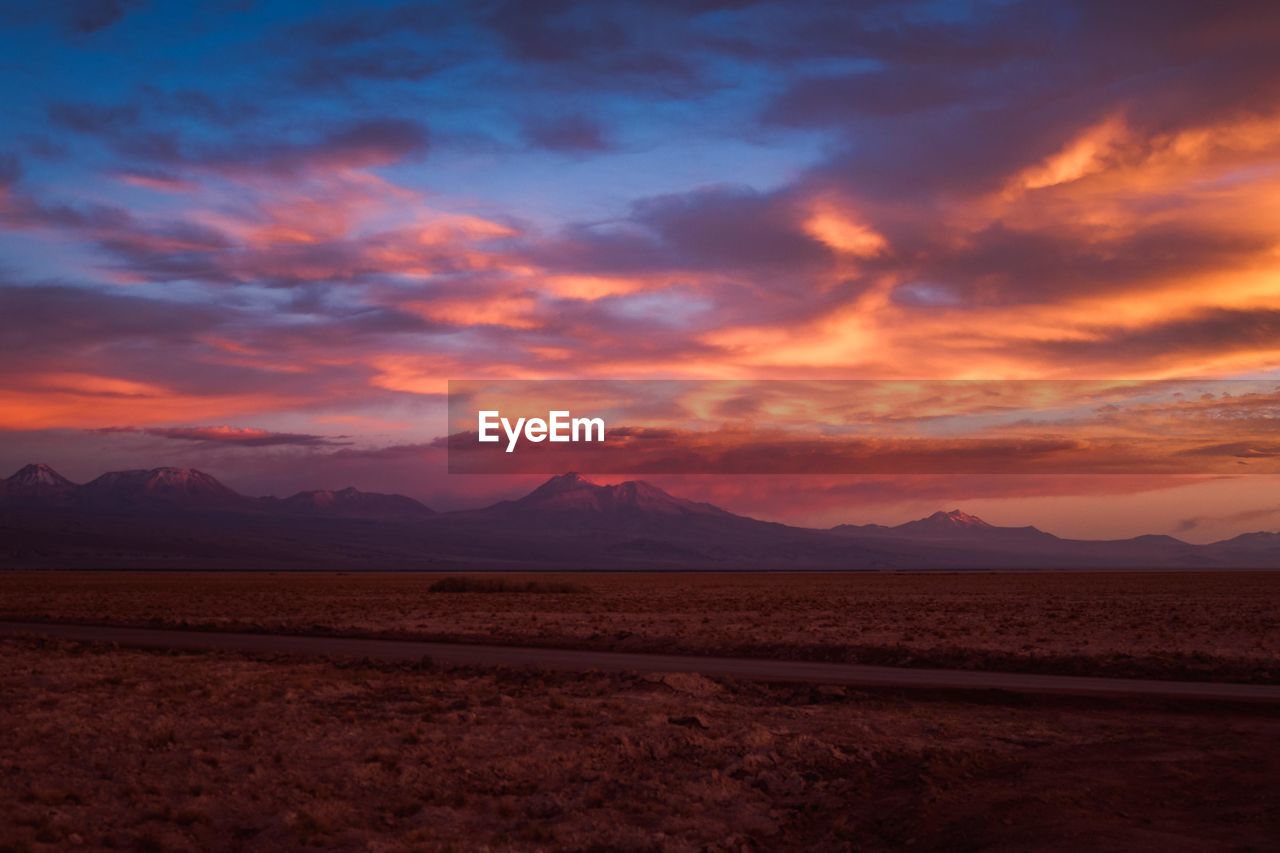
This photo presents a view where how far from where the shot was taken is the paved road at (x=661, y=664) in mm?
24453

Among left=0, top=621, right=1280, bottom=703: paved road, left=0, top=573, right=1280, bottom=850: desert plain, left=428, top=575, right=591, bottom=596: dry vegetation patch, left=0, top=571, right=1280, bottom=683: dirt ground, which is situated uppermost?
left=0, top=573, right=1280, bottom=850: desert plain

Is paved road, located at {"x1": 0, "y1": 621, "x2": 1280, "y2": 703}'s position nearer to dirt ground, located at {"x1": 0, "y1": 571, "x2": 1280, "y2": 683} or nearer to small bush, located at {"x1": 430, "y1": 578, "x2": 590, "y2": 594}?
dirt ground, located at {"x1": 0, "y1": 571, "x2": 1280, "y2": 683}

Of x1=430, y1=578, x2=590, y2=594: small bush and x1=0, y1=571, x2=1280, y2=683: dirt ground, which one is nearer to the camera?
x1=0, y1=571, x2=1280, y2=683: dirt ground

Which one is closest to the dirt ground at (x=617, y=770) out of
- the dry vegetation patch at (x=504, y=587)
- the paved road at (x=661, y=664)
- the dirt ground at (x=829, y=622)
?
the paved road at (x=661, y=664)

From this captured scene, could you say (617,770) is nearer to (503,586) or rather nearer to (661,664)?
(661,664)

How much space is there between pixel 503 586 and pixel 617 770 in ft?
257

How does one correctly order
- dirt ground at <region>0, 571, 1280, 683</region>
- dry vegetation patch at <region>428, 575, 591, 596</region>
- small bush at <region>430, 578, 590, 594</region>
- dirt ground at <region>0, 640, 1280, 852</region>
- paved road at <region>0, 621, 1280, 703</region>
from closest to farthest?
dirt ground at <region>0, 640, 1280, 852</region>, paved road at <region>0, 621, 1280, 703</region>, dirt ground at <region>0, 571, 1280, 683</region>, dry vegetation patch at <region>428, 575, 591, 596</region>, small bush at <region>430, 578, 590, 594</region>

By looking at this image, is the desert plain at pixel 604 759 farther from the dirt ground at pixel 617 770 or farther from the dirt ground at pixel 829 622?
the dirt ground at pixel 829 622

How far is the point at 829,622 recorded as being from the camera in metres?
49.1

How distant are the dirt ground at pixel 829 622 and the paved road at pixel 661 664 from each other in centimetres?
235

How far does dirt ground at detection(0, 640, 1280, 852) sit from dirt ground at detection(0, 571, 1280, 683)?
9667 mm

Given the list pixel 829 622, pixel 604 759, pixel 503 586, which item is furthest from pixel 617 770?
pixel 503 586

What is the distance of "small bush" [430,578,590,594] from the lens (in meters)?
92.2

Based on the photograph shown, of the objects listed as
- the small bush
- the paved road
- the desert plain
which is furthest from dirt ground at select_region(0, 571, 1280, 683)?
the small bush
